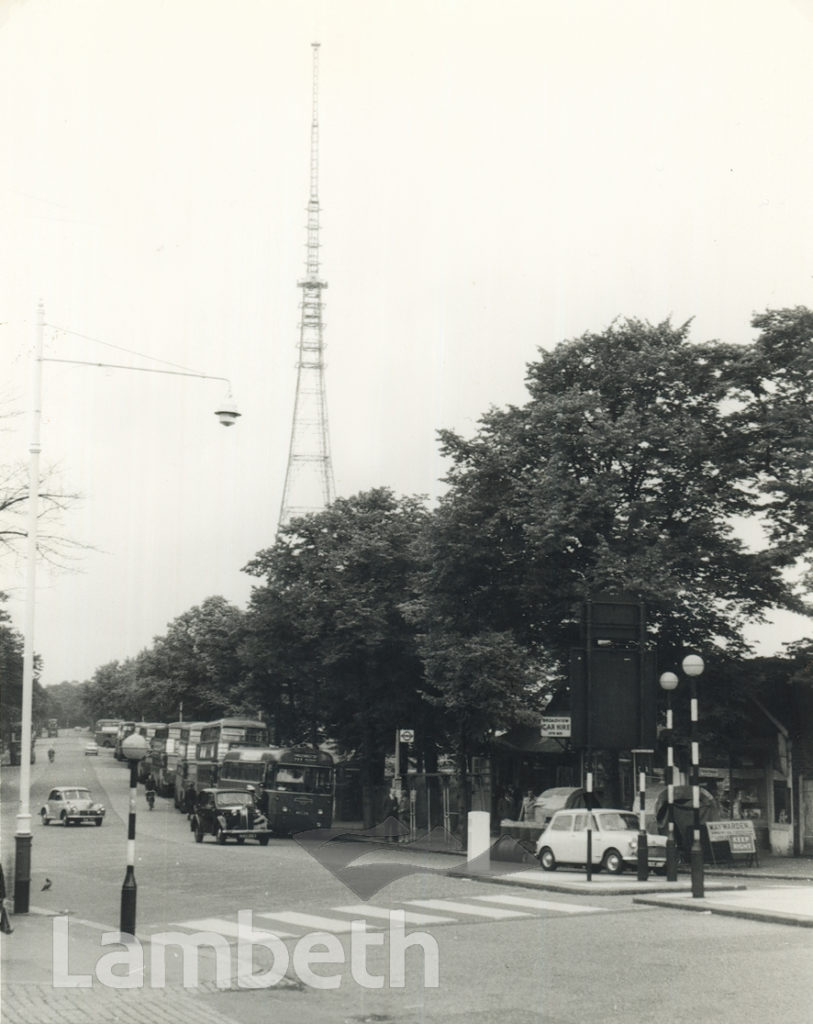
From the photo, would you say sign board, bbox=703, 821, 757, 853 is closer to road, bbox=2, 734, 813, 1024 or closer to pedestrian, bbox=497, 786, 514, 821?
road, bbox=2, 734, 813, 1024

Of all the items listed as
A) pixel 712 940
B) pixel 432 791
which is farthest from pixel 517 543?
pixel 712 940

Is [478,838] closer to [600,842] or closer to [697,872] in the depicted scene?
[600,842]

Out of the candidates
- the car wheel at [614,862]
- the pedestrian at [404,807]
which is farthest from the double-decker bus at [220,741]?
the car wheel at [614,862]

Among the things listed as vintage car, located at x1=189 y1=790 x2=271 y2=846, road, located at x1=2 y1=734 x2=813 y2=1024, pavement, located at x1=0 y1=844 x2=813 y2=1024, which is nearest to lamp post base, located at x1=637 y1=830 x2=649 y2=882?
pavement, located at x1=0 y1=844 x2=813 y2=1024

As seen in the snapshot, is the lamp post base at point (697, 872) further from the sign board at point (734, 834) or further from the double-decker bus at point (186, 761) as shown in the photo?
the double-decker bus at point (186, 761)

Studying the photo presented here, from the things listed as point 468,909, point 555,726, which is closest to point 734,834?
point 555,726
